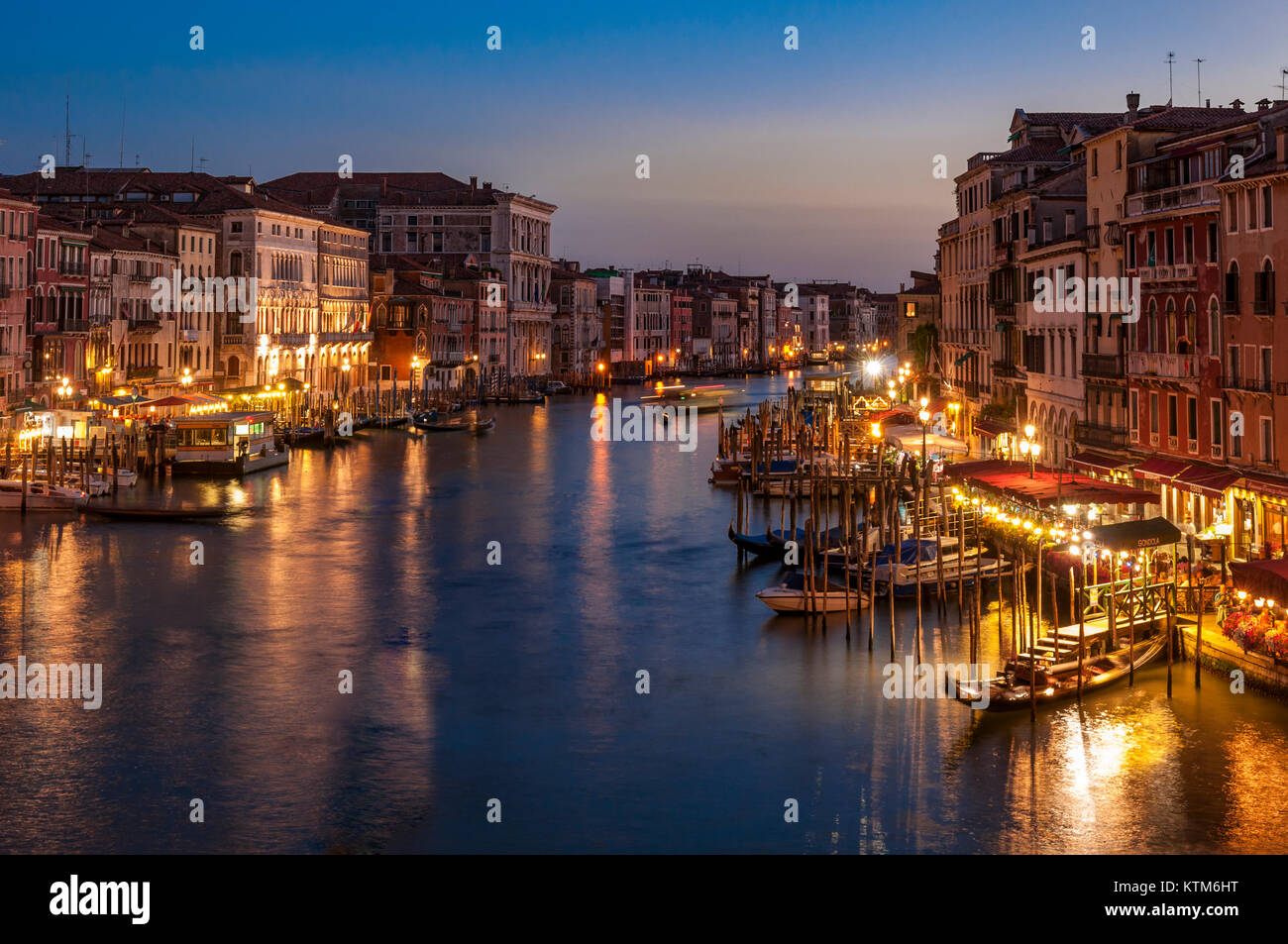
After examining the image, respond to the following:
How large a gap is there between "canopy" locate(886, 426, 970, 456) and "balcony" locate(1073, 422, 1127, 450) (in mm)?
4718

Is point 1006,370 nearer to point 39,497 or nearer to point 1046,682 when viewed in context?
point 1046,682

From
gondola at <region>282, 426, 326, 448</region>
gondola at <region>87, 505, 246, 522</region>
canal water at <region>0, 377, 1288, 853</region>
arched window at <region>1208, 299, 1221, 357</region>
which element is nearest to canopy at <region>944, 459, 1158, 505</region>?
canal water at <region>0, 377, 1288, 853</region>

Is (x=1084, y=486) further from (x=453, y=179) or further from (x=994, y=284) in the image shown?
(x=453, y=179)

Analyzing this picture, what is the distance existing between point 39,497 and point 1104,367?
67.5 ft

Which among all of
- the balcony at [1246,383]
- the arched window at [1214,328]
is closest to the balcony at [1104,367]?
the arched window at [1214,328]

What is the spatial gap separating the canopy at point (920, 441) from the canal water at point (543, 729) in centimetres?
851

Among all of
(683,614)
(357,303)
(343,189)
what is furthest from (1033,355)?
(343,189)

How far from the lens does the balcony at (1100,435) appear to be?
995 inches

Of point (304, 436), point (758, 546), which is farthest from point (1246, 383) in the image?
point (304, 436)

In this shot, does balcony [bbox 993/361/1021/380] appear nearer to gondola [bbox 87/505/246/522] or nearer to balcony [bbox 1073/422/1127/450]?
balcony [bbox 1073/422/1127/450]

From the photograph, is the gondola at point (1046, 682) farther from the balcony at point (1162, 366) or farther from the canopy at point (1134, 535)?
the balcony at point (1162, 366)

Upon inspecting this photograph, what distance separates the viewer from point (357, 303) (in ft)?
218

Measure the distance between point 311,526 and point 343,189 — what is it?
178 feet

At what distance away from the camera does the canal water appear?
44.2ft
